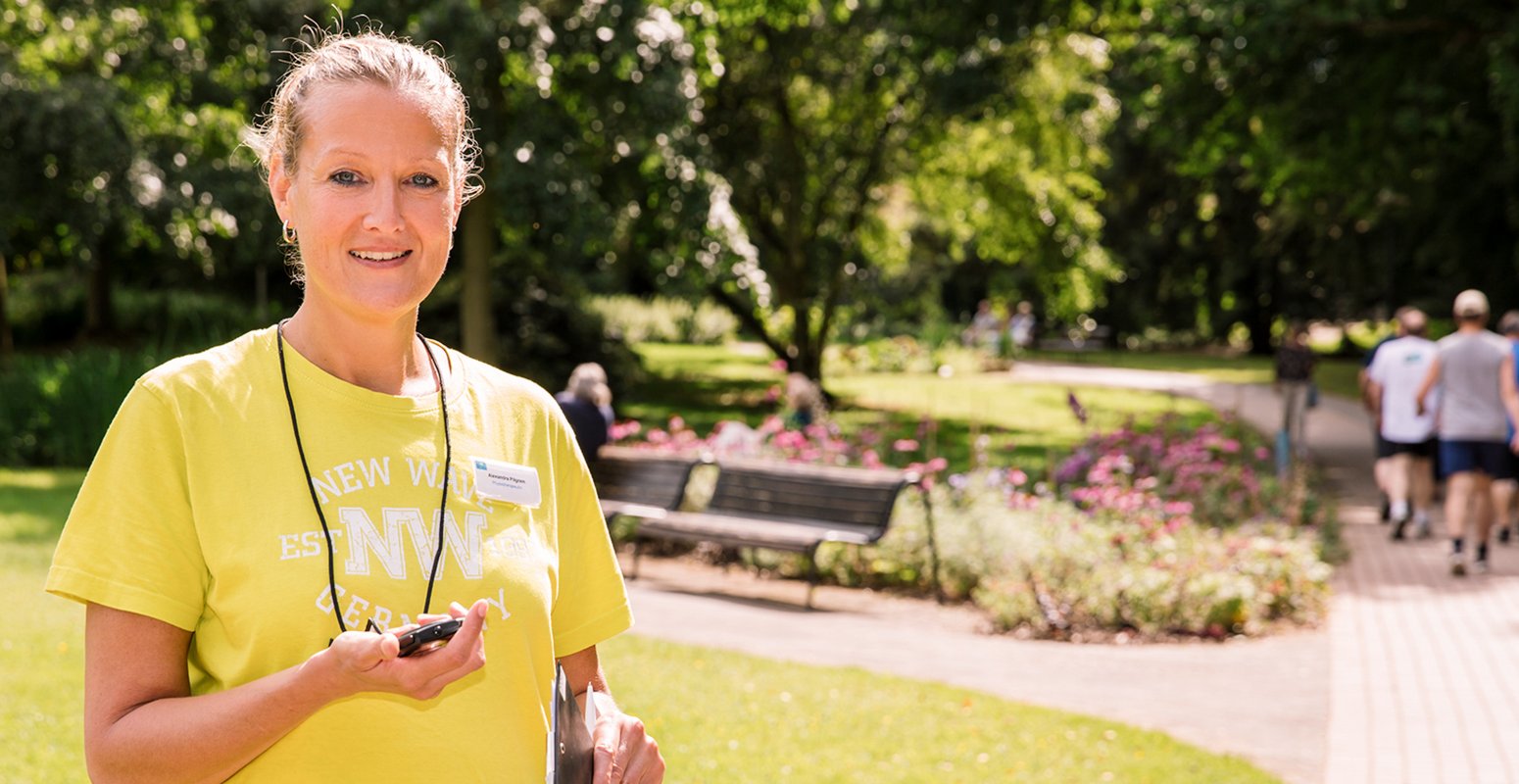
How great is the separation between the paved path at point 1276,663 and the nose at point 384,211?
561 centimetres

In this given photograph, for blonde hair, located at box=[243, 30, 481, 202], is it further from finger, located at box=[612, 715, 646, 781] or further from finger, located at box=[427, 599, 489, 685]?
finger, located at box=[612, 715, 646, 781]

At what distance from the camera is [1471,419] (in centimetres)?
1202

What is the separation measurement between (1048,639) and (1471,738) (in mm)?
2951

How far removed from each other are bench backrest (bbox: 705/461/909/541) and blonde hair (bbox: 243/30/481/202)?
29.1 feet

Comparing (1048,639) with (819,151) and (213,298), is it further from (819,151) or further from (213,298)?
(213,298)

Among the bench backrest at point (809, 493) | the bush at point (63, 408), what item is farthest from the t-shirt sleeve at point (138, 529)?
the bush at point (63, 408)

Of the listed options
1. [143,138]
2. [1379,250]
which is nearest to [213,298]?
[143,138]

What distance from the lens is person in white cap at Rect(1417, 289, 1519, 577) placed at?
11.8 meters

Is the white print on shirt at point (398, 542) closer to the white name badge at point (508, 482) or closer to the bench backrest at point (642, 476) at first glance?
the white name badge at point (508, 482)

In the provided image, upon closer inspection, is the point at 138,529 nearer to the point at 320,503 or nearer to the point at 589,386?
the point at 320,503

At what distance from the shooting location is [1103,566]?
10.1 meters

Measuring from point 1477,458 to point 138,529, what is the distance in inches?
497

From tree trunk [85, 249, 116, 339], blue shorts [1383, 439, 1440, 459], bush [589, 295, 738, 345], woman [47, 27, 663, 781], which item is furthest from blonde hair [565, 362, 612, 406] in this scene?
bush [589, 295, 738, 345]

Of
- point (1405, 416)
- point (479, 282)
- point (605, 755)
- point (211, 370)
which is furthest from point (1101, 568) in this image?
point (479, 282)
